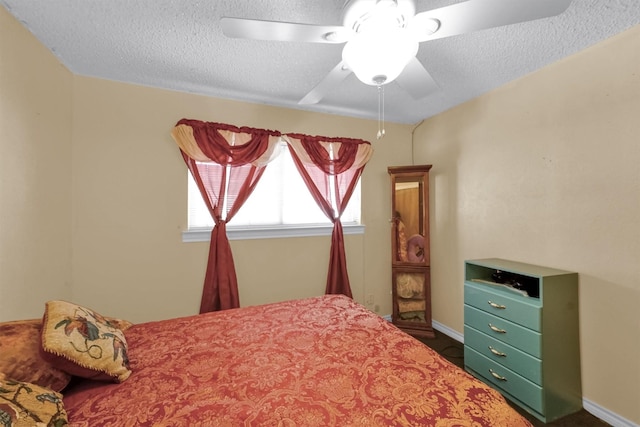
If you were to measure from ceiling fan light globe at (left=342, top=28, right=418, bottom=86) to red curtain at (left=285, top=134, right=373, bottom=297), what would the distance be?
160 centimetres

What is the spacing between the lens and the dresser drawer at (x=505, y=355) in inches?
67.4

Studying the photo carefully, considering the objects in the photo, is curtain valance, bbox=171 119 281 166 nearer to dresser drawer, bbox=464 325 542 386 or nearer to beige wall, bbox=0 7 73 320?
beige wall, bbox=0 7 73 320

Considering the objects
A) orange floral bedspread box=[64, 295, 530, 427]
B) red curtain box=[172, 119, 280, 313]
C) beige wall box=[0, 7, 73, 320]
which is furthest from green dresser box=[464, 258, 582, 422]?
beige wall box=[0, 7, 73, 320]

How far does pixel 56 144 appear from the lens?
190 cm

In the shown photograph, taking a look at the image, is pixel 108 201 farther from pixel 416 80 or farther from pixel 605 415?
pixel 605 415

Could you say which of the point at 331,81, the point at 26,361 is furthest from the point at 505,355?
the point at 26,361

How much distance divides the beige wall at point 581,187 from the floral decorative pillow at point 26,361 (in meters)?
2.90

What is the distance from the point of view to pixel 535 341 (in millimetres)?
1709

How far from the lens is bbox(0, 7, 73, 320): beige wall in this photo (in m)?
1.46

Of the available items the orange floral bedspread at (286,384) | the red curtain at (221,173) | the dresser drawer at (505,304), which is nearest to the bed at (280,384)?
the orange floral bedspread at (286,384)

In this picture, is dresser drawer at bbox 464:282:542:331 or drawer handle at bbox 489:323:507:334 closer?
dresser drawer at bbox 464:282:542:331

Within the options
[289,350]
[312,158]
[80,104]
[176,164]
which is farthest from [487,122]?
Result: [80,104]

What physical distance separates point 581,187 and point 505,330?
1.12 metres

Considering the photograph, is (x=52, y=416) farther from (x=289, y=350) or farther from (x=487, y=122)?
(x=487, y=122)
